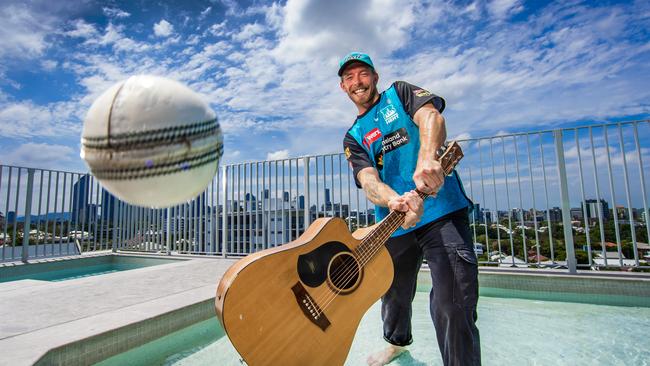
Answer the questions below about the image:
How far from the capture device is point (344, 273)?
Answer: 1.84 m

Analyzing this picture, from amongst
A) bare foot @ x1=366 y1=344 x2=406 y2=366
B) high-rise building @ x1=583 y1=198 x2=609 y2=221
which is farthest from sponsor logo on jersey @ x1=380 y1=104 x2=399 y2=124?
high-rise building @ x1=583 y1=198 x2=609 y2=221

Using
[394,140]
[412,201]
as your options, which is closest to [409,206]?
[412,201]

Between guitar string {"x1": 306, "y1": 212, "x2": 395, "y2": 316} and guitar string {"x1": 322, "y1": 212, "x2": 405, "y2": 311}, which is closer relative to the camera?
guitar string {"x1": 306, "y1": 212, "x2": 395, "y2": 316}

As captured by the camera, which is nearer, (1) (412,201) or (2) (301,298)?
(2) (301,298)

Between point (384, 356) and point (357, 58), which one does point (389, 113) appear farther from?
point (384, 356)

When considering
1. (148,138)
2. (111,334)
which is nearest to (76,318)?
(111,334)

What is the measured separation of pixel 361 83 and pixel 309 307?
1.60 meters

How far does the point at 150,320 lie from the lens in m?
2.37

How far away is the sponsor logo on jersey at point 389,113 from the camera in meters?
2.19

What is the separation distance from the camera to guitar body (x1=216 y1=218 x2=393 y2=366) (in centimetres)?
142

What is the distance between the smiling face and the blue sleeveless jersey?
78 millimetres

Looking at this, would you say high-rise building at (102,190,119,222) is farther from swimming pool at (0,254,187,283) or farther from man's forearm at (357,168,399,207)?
man's forearm at (357,168,399,207)

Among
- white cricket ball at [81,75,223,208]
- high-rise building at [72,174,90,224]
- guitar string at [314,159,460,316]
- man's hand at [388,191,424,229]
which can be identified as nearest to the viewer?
white cricket ball at [81,75,223,208]

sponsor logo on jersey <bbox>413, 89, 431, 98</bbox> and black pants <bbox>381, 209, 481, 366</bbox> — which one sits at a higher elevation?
sponsor logo on jersey <bbox>413, 89, 431, 98</bbox>
